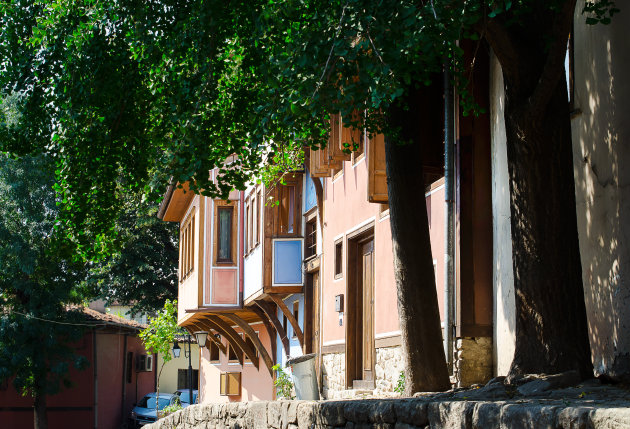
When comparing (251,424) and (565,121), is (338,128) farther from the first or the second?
(565,121)

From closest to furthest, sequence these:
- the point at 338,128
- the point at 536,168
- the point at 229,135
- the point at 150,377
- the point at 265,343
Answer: the point at 536,168, the point at 229,135, the point at 338,128, the point at 265,343, the point at 150,377

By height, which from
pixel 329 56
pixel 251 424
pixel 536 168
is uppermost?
pixel 329 56

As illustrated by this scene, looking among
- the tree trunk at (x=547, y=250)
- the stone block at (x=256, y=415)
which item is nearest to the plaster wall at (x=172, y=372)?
the stone block at (x=256, y=415)

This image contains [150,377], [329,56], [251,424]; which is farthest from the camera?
[150,377]

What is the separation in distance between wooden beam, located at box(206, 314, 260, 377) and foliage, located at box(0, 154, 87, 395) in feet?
31.6

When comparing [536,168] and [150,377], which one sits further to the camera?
[150,377]

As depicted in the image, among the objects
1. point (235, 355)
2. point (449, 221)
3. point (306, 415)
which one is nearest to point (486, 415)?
point (306, 415)

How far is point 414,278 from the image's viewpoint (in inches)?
372

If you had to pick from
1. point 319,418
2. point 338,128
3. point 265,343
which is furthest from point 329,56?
point 265,343

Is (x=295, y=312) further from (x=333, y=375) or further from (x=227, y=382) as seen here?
(x=227, y=382)

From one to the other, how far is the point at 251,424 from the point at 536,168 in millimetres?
4816

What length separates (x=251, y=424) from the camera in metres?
10.8

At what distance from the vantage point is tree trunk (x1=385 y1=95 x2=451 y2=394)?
9.41m

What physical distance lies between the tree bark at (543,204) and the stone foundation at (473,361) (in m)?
3.08
